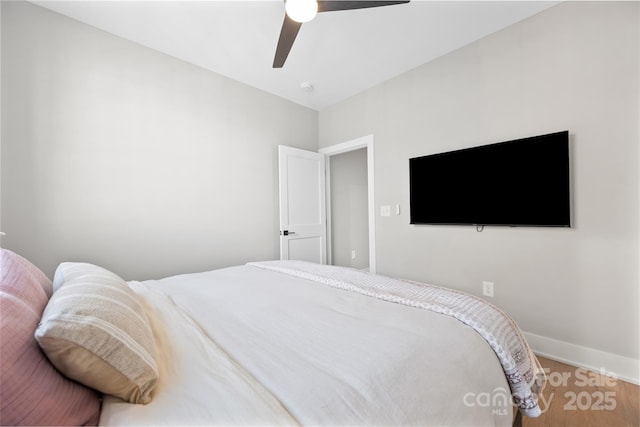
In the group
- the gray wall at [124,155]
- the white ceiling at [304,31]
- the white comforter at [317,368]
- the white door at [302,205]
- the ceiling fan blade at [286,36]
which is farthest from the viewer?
the white door at [302,205]

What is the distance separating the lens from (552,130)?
204 cm

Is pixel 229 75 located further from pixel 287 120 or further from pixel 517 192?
pixel 517 192

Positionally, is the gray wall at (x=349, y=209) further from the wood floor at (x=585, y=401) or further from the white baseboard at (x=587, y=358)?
the wood floor at (x=585, y=401)

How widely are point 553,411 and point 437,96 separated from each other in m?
2.58

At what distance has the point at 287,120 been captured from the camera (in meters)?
3.55

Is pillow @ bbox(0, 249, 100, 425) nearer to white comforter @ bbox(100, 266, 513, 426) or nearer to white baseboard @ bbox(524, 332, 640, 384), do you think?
white comforter @ bbox(100, 266, 513, 426)

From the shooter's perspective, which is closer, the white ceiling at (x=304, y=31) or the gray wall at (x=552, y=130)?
the gray wall at (x=552, y=130)

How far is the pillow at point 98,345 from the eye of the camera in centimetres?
56

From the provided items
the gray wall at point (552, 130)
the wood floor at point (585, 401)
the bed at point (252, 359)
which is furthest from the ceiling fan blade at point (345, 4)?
the wood floor at point (585, 401)

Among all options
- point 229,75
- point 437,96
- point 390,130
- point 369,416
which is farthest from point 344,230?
point 369,416

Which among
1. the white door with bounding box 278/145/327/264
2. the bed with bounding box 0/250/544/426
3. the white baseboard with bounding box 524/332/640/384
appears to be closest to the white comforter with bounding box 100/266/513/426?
the bed with bounding box 0/250/544/426

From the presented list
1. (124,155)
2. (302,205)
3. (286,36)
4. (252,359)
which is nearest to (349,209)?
(302,205)

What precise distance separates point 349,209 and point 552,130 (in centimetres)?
283

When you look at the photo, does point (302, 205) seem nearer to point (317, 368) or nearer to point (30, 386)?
point (317, 368)
